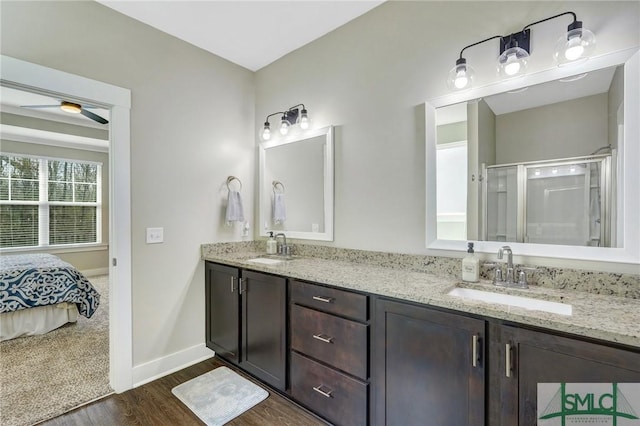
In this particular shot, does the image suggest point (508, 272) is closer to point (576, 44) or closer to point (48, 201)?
point (576, 44)

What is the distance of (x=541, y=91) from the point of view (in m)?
1.56

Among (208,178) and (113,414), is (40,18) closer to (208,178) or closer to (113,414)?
(208,178)

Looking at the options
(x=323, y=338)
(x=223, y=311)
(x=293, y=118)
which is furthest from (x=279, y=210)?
(x=323, y=338)

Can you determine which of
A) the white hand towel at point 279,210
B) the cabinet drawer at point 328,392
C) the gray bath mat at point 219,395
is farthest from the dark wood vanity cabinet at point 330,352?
the white hand towel at point 279,210

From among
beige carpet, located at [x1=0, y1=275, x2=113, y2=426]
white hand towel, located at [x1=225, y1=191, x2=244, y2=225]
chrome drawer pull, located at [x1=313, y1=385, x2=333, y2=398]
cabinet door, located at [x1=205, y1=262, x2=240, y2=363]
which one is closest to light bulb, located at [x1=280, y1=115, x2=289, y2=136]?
white hand towel, located at [x1=225, y1=191, x2=244, y2=225]

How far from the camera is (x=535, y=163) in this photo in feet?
5.22

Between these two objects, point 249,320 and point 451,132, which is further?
point 249,320

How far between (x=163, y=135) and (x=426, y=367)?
249 centimetres

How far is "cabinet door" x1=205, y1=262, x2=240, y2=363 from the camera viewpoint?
235 centimetres

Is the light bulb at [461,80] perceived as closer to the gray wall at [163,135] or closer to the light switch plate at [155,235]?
the gray wall at [163,135]

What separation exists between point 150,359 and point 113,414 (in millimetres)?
450

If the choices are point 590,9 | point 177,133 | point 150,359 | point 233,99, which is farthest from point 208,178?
point 590,9

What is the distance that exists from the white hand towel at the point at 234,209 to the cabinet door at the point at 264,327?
Answer: 701 mm

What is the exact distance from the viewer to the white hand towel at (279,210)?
2.82m
